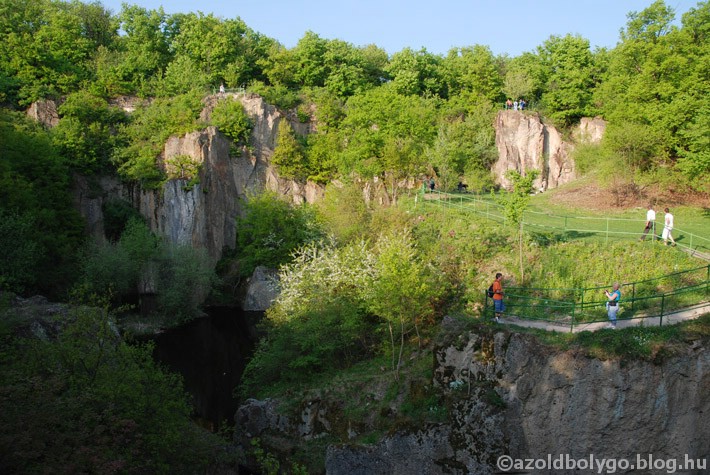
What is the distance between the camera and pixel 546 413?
1761cm

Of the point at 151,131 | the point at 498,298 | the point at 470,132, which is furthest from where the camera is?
the point at 470,132

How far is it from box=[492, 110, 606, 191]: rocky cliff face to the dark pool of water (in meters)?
23.5

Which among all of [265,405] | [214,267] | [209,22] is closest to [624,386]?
[265,405]

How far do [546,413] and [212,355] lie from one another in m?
19.7

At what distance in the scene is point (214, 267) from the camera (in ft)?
139

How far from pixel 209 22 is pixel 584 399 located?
4501cm

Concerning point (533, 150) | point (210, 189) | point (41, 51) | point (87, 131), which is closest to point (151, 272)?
point (210, 189)

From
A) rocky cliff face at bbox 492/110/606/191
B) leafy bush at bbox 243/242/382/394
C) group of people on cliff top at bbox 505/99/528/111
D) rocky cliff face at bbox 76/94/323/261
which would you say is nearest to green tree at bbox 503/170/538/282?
leafy bush at bbox 243/242/382/394

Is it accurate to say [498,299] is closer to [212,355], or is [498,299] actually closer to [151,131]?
[212,355]

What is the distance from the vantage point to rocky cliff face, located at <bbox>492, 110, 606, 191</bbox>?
4797 centimetres

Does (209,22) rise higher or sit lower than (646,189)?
higher

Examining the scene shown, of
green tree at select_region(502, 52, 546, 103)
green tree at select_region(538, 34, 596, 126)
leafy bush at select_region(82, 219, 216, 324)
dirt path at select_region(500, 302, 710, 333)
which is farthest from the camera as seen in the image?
green tree at select_region(502, 52, 546, 103)

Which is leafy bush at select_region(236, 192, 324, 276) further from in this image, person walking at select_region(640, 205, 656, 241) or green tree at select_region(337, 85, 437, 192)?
person walking at select_region(640, 205, 656, 241)

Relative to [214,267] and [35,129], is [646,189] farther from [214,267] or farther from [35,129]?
[35,129]
